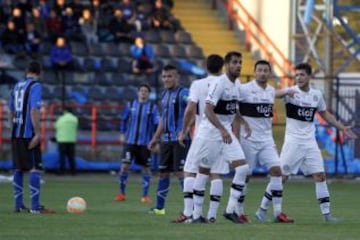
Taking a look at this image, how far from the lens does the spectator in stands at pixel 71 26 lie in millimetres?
36312

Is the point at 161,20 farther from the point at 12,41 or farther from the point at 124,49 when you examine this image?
the point at 12,41

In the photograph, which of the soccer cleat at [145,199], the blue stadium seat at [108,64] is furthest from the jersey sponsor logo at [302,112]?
the blue stadium seat at [108,64]

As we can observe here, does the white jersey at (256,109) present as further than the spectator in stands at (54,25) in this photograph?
No

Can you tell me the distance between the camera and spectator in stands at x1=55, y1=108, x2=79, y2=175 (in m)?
32.1

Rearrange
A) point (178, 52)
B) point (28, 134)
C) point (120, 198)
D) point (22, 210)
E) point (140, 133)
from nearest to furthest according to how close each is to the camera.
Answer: point (28, 134), point (22, 210), point (120, 198), point (140, 133), point (178, 52)

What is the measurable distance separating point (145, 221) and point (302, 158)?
Result: 8.04ft

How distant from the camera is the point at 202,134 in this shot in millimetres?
16062

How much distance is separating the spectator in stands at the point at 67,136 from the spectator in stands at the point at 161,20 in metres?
7.20

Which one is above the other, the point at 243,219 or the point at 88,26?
the point at 88,26

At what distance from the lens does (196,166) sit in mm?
→ 16094

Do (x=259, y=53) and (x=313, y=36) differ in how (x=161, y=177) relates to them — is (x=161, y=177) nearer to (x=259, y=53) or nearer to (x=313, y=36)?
(x=313, y=36)

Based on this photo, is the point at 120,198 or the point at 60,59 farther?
Answer: the point at 60,59

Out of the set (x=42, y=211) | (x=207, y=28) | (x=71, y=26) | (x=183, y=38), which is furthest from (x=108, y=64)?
(x=42, y=211)

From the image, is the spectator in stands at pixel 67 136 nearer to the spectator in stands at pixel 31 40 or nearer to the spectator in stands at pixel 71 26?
the spectator in stands at pixel 31 40
